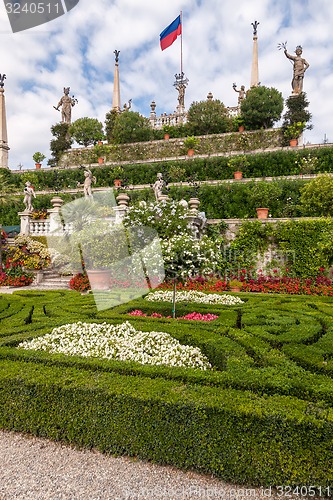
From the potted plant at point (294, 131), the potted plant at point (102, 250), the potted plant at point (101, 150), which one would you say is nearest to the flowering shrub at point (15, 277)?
the potted plant at point (102, 250)

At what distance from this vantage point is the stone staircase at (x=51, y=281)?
1114cm

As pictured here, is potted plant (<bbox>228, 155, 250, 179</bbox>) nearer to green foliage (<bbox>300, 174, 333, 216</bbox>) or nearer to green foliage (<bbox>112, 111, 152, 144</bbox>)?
green foliage (<bbox>300, 174, 333, 216</bbox>)

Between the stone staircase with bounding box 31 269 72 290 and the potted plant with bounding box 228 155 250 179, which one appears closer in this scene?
the stone staircase with bounding box 31 269 72 290

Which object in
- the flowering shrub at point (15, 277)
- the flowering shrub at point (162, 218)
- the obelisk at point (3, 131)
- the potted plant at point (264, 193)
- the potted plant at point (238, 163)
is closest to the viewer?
the flowering shrub at point (162, 218)

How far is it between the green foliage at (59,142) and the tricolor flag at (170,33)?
11236 mm

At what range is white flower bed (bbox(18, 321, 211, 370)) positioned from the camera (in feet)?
12.2

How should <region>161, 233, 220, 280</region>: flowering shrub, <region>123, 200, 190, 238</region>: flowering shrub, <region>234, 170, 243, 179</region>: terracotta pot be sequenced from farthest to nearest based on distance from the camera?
<region>234, 170, 243, 179</region>: terracotta pot, <region>123, 200, 190, 238</region>: flowering shrub, <region>161, 233, 220, 280</region>: flowering shrub

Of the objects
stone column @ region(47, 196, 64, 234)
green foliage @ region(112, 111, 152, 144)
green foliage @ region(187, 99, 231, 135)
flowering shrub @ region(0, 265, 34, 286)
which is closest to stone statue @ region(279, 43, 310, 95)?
green foliage @ region(187, 99, 231, 135)

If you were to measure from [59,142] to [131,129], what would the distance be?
733 cm

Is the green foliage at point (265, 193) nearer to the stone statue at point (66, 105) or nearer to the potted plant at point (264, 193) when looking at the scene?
the potted plant at point (264, 193)

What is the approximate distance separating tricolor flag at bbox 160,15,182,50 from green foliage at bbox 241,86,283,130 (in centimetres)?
655

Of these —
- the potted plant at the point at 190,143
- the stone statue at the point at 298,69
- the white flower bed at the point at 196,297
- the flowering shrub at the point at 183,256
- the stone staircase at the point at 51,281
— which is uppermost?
the stone statue at the point at 298,69

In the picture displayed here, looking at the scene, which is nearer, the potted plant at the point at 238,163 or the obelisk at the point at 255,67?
the potted plant at the point at 238,163

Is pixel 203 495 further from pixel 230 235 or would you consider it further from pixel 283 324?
pixel 230 235
